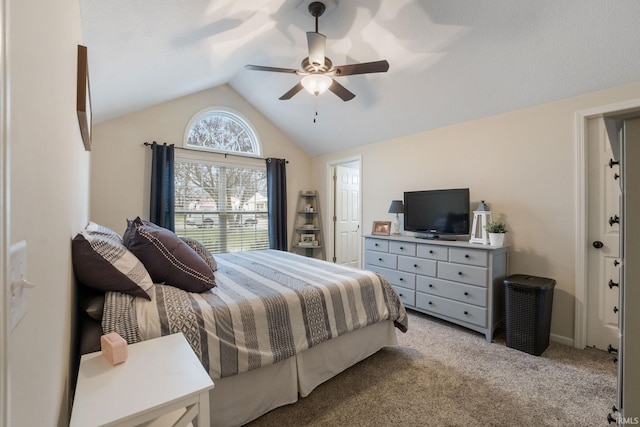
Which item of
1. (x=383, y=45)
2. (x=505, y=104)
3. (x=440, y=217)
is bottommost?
(x=440, y=217)

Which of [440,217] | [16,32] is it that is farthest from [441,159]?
[16,32]

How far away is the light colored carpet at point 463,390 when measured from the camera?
1666 mm

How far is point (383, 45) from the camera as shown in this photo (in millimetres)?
2723

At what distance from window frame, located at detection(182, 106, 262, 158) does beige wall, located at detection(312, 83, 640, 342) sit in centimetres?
265

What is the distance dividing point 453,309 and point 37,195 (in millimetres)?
3179

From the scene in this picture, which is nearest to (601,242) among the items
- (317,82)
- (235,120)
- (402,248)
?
(402,248)

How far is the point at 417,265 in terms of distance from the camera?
10.4 feet

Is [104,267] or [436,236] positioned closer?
[104,267]

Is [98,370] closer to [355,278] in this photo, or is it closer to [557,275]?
[355,278]

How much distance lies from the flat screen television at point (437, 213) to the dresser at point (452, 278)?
264 mm

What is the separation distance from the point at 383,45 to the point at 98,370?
3112mm

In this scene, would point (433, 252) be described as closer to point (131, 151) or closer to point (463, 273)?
point (463, 273)

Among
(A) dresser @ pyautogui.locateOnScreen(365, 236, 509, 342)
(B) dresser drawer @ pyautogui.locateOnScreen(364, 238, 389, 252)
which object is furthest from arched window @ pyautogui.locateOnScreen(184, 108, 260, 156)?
(A) dresser @ pyautogui.locateOnScreen(365, 236, 509, 342)

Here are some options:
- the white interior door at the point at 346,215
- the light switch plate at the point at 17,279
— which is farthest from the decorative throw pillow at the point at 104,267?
the white interior door at the point at 346,215
